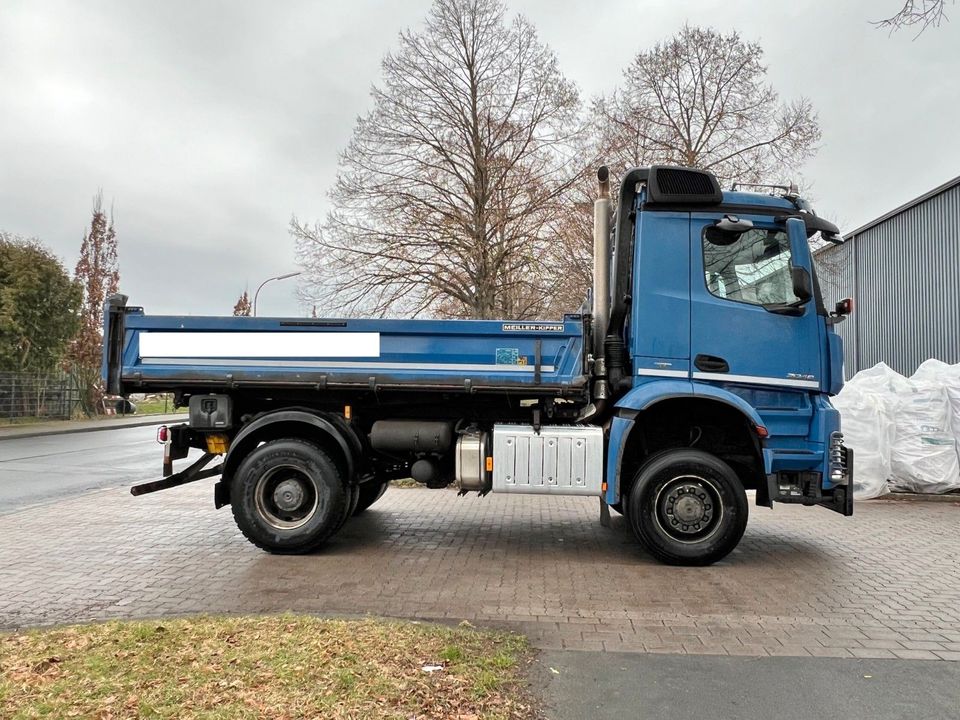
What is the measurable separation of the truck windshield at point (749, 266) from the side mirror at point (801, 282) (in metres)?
0.12

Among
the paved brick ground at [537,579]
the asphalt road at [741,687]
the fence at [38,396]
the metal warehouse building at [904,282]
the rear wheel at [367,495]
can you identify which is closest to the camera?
the asphalt road at [741,687]

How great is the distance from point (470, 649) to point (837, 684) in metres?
1.95

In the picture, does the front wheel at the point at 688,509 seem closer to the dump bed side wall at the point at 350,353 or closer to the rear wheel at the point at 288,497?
the dump bed side wall at the point at 350,353

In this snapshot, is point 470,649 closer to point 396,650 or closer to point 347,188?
point 396,650

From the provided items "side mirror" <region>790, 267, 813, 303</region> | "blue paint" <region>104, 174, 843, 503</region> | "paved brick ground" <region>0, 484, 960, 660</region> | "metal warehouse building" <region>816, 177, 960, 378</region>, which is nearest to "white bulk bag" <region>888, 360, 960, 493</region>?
"paved brick ground" <region>0, 484, 960, 660</region>

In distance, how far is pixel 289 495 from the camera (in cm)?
648

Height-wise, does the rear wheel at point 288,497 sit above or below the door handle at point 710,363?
below

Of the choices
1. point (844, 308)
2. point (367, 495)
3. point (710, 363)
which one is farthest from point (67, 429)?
point (844, 308)

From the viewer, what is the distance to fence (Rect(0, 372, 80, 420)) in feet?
83.0

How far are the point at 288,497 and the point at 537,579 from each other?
2.37 meters

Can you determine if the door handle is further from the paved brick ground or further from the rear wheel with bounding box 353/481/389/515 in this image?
the rear wheel with bounding box 353/481/389/515

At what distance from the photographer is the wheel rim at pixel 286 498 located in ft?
21.1

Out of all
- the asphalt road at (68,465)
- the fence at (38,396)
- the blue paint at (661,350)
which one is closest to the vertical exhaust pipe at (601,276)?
the blue paint at (661,350)

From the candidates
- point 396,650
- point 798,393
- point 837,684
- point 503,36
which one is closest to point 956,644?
point 837,684
